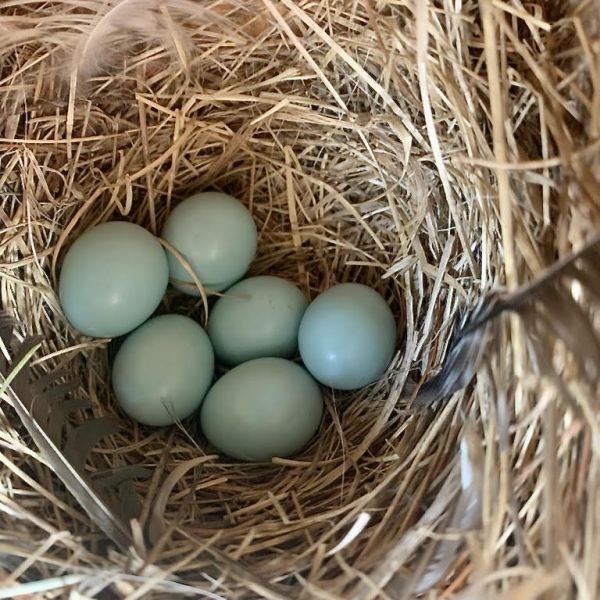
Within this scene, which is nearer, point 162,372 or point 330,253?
point 162,372

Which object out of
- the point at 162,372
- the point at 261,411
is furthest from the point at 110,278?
the point at 261,411

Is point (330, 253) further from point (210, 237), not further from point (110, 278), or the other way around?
point (110, 278)

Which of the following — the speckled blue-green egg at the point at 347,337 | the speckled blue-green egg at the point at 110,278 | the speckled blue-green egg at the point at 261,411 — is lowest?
the speckled blue-green egg at the point at 261,411

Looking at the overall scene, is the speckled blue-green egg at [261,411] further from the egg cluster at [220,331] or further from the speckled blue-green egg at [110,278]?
the speckled blue-green egg at [110,278]

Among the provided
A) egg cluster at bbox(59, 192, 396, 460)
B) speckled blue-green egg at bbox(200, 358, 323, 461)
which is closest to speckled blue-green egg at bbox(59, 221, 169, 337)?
egg cluster at bbox(59, 192, 396, 460)

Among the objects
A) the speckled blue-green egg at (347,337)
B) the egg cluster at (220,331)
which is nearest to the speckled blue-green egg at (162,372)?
the egg cluster at (220,331)
